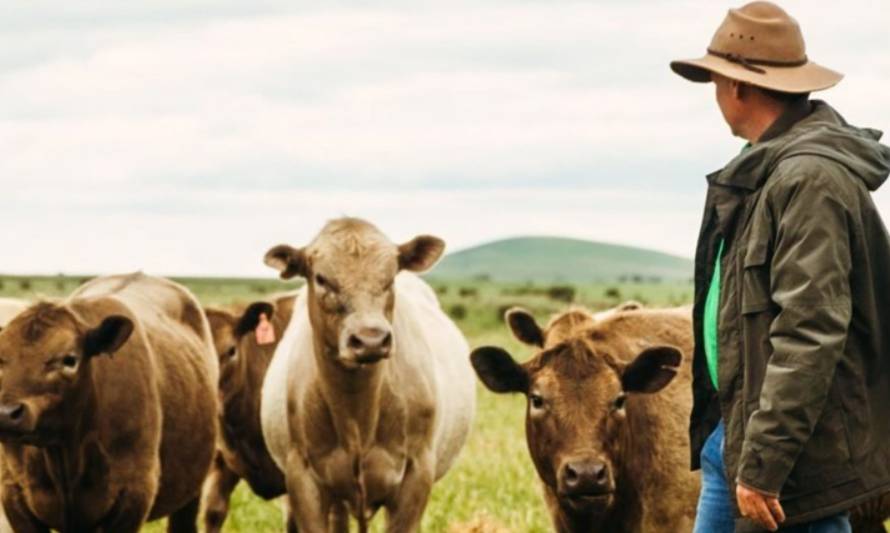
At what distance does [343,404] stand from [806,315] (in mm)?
4944

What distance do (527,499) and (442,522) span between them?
3.78ft

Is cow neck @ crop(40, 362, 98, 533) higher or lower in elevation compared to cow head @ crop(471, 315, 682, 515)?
lower

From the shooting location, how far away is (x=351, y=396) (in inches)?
386

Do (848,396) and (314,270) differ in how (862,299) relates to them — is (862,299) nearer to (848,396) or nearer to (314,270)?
(848,396)

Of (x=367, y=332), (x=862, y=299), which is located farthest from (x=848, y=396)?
(x=367, y=332)

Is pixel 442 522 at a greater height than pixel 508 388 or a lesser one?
lesser

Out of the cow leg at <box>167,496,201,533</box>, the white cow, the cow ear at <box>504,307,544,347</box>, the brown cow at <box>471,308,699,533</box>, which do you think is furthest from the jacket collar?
the cow leg at <box>167,496,201,533</box>

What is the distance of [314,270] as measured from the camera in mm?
9719

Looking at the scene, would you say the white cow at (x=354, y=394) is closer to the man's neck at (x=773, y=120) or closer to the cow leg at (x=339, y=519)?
the cow leg at (x=339, y=519)

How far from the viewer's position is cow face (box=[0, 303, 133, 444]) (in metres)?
8.98

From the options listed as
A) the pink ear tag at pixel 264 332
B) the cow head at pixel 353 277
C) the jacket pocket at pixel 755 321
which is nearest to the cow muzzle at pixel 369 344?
the cow head at pixel 353 277

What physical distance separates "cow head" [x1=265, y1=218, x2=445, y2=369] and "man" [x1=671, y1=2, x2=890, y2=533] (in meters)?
3.46

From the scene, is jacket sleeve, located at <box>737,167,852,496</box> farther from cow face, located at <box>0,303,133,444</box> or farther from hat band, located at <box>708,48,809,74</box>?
cow face, located at <box>0,303,133,444</box>

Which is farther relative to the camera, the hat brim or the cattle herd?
the cattle herd
